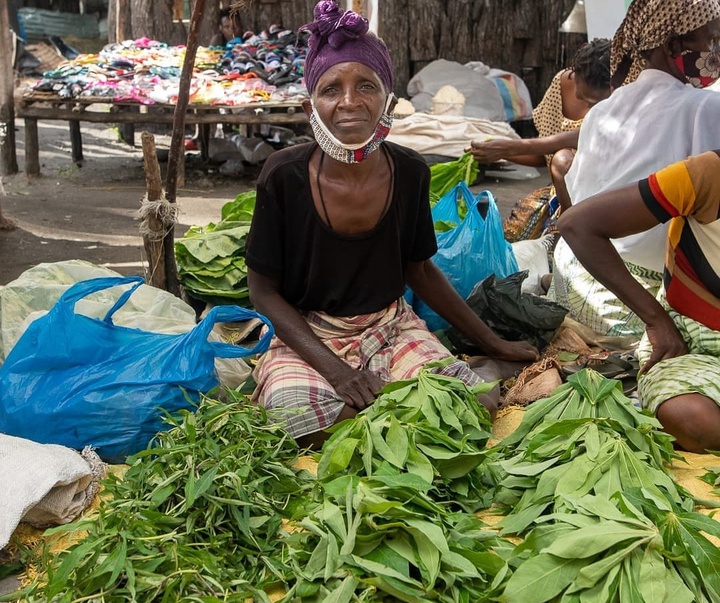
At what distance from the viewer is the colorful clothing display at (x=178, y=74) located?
26.4 feet

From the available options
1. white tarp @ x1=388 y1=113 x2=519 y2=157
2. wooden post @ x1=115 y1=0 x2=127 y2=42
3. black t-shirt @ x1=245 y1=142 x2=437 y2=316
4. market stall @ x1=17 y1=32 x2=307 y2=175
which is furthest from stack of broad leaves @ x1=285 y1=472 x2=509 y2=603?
wooden post @ x1=115 y1=0 x2=127 y2=42

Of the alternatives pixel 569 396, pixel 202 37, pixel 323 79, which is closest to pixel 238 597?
pixel 569 396

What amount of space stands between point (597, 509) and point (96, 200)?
6322mm

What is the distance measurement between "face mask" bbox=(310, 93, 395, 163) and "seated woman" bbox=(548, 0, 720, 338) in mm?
1085

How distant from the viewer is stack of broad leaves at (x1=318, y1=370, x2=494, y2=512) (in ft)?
7.28

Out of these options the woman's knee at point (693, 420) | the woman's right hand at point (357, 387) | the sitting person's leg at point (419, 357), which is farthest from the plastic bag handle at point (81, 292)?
the woman's knee at point (693, 420)

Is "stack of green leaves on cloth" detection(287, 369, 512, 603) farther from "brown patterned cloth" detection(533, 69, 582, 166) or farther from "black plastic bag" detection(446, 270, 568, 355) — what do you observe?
"brown patterned cloth" detection(533, 69, 582, 166)

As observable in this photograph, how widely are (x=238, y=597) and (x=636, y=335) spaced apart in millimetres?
2333

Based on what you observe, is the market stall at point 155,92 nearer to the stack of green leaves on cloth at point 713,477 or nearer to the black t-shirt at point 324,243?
the black t-shirt at point 324,243

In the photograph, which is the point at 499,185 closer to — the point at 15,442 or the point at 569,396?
the point at 569,396

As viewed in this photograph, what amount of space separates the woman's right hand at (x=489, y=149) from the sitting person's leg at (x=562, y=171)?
382mm

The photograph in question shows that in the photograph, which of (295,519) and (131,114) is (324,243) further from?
(131,114)

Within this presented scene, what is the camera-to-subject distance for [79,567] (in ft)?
6.17

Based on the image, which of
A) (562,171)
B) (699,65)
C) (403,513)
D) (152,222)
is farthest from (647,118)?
(403,513)
